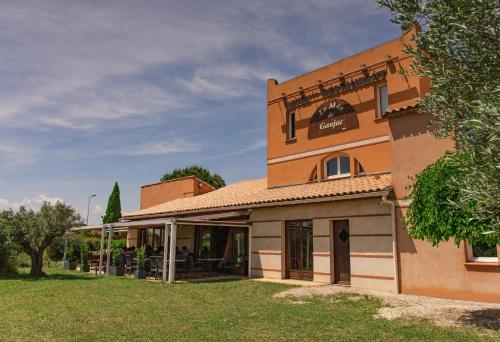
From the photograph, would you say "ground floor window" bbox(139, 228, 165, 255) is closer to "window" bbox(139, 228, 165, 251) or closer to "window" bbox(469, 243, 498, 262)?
"window" bbox(139, 228, 165, 251)

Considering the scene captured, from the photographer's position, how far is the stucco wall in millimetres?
12445

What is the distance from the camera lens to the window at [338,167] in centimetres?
1559

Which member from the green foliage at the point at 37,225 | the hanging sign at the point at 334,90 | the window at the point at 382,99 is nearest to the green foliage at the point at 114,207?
the green foliage at the point at 37,225

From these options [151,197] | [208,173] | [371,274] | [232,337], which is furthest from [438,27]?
[208,173]

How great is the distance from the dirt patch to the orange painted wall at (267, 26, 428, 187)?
4.92 meters

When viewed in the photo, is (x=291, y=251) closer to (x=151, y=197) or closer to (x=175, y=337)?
(x=175, y=337)

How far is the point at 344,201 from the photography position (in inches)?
535

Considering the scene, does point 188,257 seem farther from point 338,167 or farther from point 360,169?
point 360,169

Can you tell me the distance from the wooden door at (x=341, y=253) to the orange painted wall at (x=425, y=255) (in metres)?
2.22

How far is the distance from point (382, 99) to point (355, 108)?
1003mm

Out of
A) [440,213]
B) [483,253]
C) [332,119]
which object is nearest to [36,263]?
[332,119]

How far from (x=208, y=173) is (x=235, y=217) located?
31214 mm

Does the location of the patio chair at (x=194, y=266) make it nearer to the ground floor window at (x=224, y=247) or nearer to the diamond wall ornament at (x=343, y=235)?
the ground floor window at (x=224, y=247)

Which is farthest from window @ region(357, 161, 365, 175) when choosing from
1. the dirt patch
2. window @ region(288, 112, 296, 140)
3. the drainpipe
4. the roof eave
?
the dirt patch
